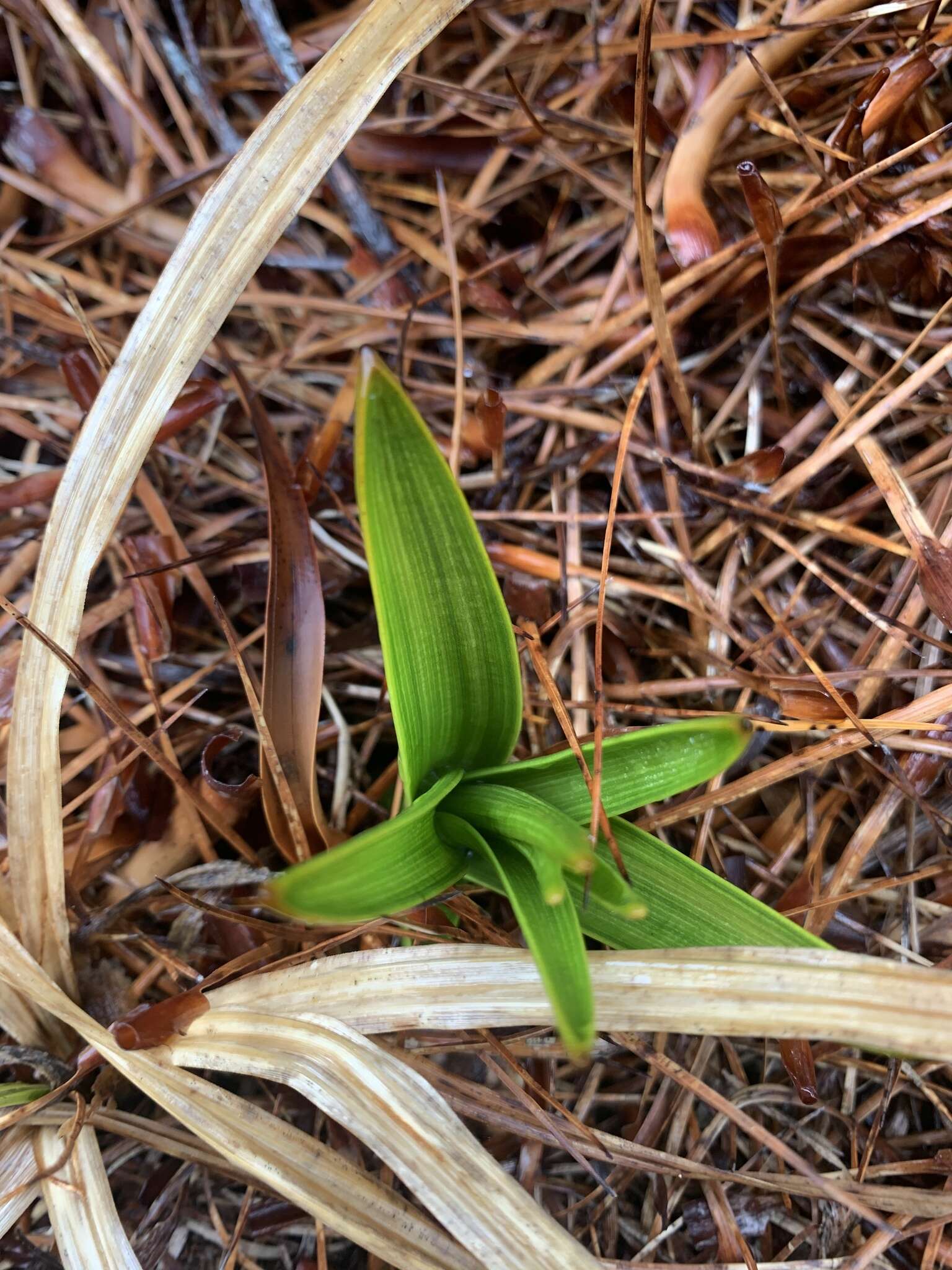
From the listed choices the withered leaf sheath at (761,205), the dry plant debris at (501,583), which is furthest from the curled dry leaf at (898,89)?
the withered leaf sheath at (761,205)

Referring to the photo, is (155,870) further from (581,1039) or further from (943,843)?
(943,843)

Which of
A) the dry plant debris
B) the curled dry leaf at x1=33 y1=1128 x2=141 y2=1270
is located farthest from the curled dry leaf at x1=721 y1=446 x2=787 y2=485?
the curled dry leaf at x1=33 y1=1128 x2=141 y2=1270

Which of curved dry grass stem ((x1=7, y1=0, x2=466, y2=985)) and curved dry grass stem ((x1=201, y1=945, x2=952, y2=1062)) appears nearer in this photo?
curved dry grass stem ((x1=201, y1=945, x2=952, y2=1062))

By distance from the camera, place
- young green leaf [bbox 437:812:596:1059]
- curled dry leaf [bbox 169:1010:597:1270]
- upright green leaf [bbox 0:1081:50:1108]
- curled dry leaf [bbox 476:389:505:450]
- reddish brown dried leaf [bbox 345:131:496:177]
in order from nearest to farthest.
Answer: young green leaf [bbox 437:812:596:1059]
curled dry leaf [bbox 169:1010:597:1270]
upright green leaf [bbox 0:1081:50:1108]
curled dry leaf [bbox 476:389:505:450]
reddish brown dried leaf [bbox 345:131:496:177]

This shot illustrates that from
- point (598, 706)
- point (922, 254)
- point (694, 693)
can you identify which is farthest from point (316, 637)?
point (922, 254)

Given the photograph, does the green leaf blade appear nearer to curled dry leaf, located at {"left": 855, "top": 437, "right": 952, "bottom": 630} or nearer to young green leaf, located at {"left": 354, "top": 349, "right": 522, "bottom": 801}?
young green leaf, located at {"left": 354, "top": 349, "right": 522, "bottom": 801}

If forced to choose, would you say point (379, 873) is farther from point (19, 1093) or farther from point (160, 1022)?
point (19, 1093)

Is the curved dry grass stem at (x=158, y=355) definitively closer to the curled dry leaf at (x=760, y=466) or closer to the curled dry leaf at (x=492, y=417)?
the curled dry leaf at (x=492, y=417)
